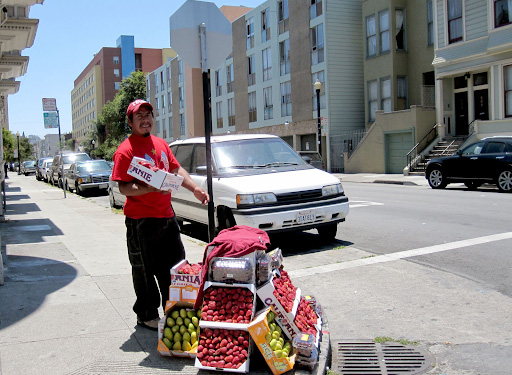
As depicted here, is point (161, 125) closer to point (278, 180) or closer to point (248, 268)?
point (278, 180)

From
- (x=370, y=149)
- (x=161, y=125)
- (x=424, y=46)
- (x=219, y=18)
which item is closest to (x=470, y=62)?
(x=424, y=46)

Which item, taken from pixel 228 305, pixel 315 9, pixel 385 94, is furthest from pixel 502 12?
pixel 228 305

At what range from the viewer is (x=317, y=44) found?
33594 mm

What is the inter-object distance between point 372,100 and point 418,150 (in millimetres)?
6543

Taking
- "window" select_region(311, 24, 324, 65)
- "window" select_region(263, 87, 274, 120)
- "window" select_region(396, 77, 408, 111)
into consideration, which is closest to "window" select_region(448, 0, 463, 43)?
"window" select_region(396, 77, 408, 111)

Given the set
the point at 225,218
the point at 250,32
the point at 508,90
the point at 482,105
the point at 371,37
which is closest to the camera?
the point at 225,218

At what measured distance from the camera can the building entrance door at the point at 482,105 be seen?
24.1 m

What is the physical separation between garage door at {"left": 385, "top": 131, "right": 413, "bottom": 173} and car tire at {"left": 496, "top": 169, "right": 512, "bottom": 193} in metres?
10.9

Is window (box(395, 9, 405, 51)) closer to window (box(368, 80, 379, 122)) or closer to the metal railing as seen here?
window (box(368, 80, 379, 122))

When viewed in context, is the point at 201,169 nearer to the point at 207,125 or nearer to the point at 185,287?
the point at 207,125

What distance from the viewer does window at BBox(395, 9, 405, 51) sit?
29.4 meters

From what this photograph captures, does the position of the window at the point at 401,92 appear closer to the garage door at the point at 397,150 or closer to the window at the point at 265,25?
the garage door at the point at 397,150

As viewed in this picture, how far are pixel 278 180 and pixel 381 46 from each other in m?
24.6

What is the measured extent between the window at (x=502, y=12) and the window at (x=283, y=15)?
55.9ft
